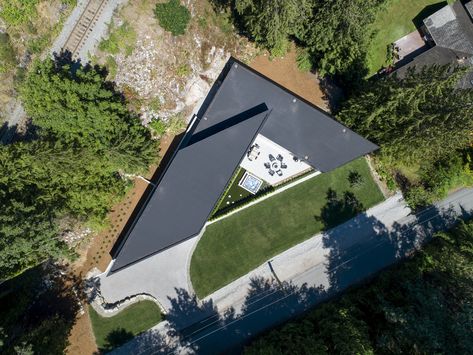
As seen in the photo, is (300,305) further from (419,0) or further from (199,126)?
(419,0)

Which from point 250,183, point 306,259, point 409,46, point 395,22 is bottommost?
point 306,259

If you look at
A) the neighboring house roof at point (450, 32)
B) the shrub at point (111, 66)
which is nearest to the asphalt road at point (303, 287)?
the neighboring house roof at point (450, 32)

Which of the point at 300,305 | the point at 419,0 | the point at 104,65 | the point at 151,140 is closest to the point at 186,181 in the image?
the point at 151,140

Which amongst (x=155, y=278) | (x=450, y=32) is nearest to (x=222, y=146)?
(x=155, y=278)

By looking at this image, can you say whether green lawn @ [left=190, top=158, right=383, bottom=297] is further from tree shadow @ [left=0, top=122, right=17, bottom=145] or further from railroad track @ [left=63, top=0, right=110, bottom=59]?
railroad track @ [left=63, top=0, right=110, bottom=59]

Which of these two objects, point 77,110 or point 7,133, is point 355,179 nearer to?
point 77,110

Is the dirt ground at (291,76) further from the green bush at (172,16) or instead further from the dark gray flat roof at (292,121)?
the green bush at (172,16)
